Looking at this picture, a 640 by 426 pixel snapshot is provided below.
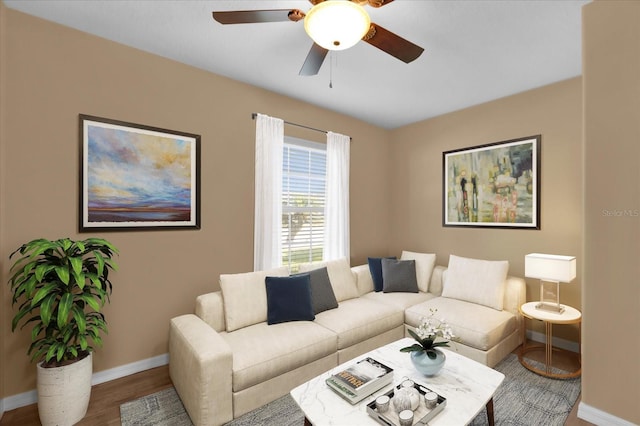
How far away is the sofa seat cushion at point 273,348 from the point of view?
2066mm

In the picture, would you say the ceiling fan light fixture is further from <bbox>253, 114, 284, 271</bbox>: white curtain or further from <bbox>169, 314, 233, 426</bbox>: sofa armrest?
<bbox>169, 314, 233, 426</bbox>: sofa armrest

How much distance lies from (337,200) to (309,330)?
1.90m

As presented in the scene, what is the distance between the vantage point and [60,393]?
1889 mm

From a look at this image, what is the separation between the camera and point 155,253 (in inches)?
105

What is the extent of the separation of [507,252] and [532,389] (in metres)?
1.56

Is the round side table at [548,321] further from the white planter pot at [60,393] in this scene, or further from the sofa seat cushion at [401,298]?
the white planter pot at [60,393]

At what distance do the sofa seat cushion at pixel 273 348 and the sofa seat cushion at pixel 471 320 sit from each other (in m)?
1.12

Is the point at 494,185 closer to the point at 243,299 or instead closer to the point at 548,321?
the point at 548,321

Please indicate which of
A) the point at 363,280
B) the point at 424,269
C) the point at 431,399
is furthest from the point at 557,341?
the point at 431,399

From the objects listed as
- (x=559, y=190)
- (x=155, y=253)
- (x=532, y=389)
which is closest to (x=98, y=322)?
(x=155, y=253)

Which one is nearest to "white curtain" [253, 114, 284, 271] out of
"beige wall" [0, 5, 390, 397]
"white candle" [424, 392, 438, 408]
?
"beige wall" [0, 5, 390, 397]

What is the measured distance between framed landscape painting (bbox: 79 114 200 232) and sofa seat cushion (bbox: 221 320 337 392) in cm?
121

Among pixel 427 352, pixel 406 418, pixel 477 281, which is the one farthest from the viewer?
pixel 477 281

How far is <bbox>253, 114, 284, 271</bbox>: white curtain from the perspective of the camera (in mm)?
3258
